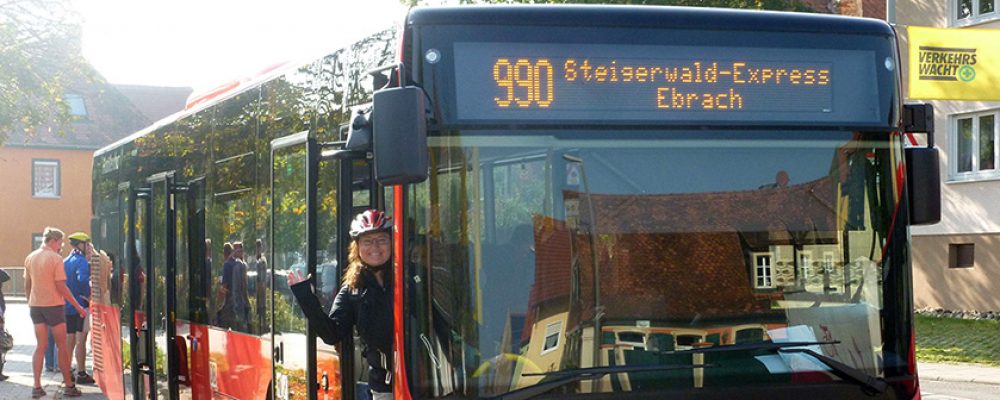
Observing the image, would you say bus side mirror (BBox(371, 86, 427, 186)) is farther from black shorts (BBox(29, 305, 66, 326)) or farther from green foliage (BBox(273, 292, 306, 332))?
black shorts (BBox(29, 305, 66, 326))

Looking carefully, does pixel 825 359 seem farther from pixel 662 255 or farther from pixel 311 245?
pixel 311 245

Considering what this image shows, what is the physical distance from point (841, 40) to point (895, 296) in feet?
3.60

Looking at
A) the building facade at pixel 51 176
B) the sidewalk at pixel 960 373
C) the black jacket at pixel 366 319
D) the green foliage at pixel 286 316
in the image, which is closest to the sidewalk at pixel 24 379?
the green foliage at pixel 286 316

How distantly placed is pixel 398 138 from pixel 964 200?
27518 mm

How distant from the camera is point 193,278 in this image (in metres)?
10.4

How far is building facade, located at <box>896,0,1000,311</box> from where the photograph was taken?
30.3 metres

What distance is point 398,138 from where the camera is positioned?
548 cm

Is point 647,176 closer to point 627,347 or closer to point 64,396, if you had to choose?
point 627,347

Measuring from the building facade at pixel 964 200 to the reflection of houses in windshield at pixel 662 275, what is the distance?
82.4 feet

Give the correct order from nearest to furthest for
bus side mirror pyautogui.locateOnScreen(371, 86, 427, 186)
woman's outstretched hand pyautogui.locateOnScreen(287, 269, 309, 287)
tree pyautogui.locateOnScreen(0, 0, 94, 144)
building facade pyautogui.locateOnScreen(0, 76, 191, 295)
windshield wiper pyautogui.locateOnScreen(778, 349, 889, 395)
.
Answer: bus side mirror pyautogui.locateOnScreen(371, 86, 427, 186) → windshield wiper pyautogui.locateOnScreen(778, 349, 889, 395) → woman's outstretched hand pyautogui.locateOnScreen(287, 269, 309, 287) → tree pyautogui.locateOnScreen(0, 0, 94, 144) → building facade pyautogui.locateOnScreen(0, 76, 191, 295)

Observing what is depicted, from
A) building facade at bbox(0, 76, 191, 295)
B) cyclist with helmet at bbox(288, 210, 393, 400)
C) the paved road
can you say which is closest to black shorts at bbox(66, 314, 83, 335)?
the paved road

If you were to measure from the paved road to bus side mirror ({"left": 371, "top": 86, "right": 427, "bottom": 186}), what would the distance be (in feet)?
38.9

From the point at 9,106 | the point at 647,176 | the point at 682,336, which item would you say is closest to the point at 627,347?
the point at 682,336

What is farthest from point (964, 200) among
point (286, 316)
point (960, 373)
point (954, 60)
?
point (286, 316)
